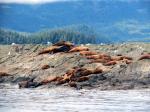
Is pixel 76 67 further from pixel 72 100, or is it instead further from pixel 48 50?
pixel 72 100

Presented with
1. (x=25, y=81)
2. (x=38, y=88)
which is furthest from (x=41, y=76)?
(x=38, y=88)

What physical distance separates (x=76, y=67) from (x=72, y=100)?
35.2 m

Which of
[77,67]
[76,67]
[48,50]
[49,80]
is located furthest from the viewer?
[48,50]

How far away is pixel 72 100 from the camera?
78125 millimetres

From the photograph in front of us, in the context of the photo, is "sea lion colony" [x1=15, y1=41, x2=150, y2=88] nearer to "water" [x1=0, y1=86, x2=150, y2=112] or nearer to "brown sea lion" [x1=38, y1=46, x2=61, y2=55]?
"brown sea lion" [x1=38, y1=46, x2=61, y2=55]

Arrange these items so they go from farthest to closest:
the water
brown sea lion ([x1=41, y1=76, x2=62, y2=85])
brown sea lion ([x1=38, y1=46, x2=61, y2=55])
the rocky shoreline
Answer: brown sea lion ([x1=38, y1=46, x2=61, y2=55])
brown sea lion ([x1=41, y1=76, x2=62, y2=85])
the rocky shoreline
the water

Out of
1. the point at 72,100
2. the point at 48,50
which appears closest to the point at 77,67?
the point at 48,50

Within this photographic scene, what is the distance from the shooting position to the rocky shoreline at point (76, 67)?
100 meters

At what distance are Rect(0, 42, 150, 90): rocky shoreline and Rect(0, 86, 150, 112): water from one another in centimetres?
546

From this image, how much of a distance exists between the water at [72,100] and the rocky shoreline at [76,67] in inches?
215

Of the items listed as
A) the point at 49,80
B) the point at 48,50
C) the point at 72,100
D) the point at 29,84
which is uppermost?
the point at 48,50

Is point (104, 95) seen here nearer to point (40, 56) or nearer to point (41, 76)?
point (41, 76)

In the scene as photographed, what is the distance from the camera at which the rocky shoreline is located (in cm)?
10038

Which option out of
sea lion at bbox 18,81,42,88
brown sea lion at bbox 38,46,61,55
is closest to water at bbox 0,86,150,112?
sea lion at bbox 18,81,42,88
